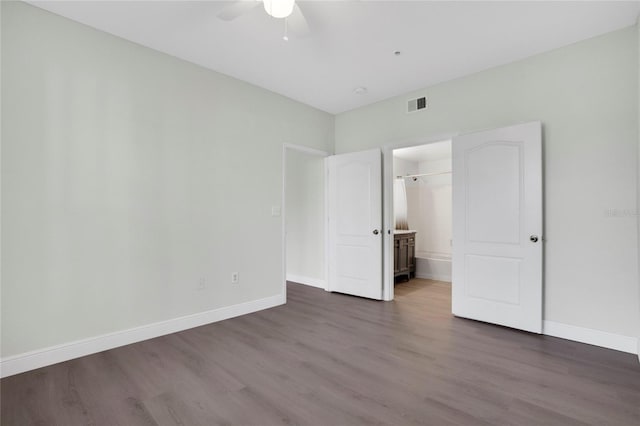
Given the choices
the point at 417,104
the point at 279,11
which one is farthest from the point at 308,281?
the point at 279,11

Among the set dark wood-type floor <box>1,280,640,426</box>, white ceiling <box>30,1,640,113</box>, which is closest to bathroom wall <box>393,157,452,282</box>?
white ceiling <box>30,1,640,113</box>

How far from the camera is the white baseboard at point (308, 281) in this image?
204 inches

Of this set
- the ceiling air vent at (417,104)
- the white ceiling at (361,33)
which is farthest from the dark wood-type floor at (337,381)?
the white ceiling at (361,33)

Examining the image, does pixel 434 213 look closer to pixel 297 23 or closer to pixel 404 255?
pixel 404 255

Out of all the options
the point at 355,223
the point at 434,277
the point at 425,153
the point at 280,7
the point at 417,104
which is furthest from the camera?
the point at 425,153

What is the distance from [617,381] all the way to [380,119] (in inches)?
144

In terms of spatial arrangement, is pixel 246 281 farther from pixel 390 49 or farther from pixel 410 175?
pixel 410 175

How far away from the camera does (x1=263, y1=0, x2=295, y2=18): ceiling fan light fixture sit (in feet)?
6.90

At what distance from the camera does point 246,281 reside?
3.89 m

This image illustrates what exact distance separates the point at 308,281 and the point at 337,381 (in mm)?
3165

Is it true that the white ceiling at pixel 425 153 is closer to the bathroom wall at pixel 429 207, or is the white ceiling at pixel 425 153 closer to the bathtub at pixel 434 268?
the bathroom wall at pixel 429 207

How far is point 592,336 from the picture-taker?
292 centimetres

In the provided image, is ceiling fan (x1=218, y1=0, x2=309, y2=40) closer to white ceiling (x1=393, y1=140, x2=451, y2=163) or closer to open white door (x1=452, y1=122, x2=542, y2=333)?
open white door (x1=452, y1=122, x2=542, y2=333)

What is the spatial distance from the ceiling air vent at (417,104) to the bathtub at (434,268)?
290cm
